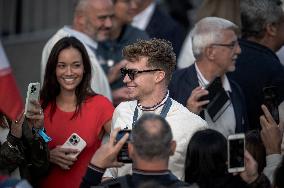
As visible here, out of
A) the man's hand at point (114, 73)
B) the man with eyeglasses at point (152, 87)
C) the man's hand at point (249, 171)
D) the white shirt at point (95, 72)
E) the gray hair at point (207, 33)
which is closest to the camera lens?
the man's hand at point (249, 171)

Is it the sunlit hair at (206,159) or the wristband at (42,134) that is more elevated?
the sunlit hair at (206,159)

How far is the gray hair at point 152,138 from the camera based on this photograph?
7344mm

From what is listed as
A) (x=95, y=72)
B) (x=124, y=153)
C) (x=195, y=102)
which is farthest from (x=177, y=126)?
→ (x=95, y=72)

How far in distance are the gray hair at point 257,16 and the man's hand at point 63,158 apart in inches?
92.5

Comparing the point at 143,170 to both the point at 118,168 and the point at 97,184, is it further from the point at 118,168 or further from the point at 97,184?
the point at 118,168

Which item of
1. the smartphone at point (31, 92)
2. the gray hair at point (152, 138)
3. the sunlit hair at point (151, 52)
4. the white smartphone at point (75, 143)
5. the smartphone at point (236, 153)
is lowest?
the white smartphone at point (75, 143)

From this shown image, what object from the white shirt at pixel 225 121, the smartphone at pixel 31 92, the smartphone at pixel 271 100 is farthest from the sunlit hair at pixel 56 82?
the smartphone at pixel 271 100

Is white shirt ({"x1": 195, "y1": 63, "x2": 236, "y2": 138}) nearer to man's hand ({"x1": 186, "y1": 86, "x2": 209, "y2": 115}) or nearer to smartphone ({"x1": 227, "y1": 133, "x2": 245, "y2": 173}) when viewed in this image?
man's hand ({"x1": 186, "y1": 86, "x2": 209, "y2": 115})

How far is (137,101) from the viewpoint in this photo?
28.4ft

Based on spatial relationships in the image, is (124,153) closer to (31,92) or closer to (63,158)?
(31,92)

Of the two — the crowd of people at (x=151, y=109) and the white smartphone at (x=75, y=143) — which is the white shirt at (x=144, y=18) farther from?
the white smartphone at (x=75, y=143)

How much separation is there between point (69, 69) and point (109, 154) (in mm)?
1958

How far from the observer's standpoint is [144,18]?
13062mm

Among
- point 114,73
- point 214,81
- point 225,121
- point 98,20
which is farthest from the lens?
point 98,20
